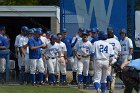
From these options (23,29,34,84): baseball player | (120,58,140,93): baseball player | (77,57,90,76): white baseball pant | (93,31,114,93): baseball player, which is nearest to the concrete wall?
(23,29,34,84): baseball player

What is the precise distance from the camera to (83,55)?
60.8 feet

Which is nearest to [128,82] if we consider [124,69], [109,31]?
[124,69]

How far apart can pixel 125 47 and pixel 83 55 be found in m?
1.52

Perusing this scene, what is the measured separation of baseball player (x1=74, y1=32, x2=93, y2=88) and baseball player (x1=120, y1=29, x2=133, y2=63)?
1163 millimetres

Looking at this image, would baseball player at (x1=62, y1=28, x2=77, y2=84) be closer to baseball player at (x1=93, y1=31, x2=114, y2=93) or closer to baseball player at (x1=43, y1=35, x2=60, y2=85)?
baseball player at (x1=43, y1=35, x2=60, y2=85)

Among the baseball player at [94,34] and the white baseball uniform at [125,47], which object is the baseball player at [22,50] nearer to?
the baseball player at [94,34]

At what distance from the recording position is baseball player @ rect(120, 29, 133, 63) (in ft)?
59.9

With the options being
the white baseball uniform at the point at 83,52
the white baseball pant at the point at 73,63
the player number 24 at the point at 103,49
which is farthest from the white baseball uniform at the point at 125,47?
the player number 24 at the point at 103,49

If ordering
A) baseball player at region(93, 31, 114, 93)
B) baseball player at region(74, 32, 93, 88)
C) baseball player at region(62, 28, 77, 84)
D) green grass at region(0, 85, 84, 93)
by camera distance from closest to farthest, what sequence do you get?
baseball player at region(93, 31, 114, 93) → green grass at region(0, 85, 84, 93) → baseball player at region(74, 32, 93, 88) → baseball player at region(62, 28, 77, 84)

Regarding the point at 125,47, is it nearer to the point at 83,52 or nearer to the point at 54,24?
the point at 83,52

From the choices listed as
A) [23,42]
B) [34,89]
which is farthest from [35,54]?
[34,89]

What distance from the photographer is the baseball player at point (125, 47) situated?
59.9 ft

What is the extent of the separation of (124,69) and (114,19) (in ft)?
26.6

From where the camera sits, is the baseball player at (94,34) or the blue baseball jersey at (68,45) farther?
the blue baseball jersey at (68,45)
